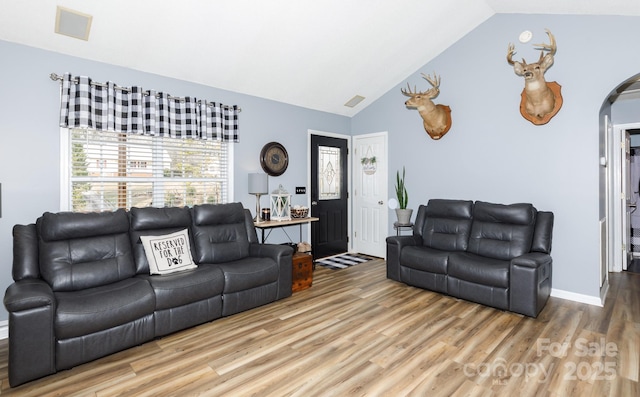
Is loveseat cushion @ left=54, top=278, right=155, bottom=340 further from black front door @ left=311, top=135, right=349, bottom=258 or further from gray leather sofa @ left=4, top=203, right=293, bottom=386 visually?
black front door @ left=311, top=135, right=349, bottom=258

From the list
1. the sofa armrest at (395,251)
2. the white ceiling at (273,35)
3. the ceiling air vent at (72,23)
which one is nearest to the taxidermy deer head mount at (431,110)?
the white ceiling at (273,35)

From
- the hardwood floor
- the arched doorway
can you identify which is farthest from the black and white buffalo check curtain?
the arched doorway

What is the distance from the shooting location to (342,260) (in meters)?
5.57

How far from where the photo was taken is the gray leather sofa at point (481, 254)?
3258 millimetres

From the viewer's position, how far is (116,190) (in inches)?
140

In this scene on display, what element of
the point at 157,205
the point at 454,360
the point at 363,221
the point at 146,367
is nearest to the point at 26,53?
the point at 157,205

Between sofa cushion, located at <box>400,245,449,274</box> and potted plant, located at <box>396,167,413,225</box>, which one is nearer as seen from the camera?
sofa cushion, located at <box>400,245,449,274</box>

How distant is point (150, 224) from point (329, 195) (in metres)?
3.07

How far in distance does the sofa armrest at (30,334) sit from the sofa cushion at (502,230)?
3969 mm

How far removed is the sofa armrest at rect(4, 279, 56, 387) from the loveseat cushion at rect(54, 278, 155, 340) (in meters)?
0.07

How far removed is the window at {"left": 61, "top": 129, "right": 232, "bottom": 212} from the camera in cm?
330

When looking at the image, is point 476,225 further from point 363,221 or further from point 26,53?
point 26,53

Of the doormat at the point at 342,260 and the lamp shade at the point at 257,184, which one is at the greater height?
the lamp shade at the point at 257,184

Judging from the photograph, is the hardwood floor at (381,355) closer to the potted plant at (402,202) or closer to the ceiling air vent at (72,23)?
the potted plant at (402,202)
